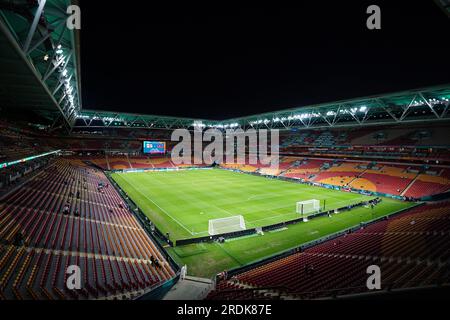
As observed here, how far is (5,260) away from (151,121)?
65.7 metres

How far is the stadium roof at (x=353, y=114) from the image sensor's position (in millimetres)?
32781

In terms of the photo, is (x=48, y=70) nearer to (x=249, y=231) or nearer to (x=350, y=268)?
(x=249, y=231)

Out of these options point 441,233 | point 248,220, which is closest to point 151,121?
point 248,220

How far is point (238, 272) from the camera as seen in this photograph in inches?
545

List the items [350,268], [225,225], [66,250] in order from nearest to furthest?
[350,268], [66,250], [225,225]

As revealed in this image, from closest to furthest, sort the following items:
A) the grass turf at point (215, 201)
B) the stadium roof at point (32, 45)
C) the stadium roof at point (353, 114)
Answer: the stadium roof at point (32, 45), the grass turf at point (215, 201), the stadium roof at point (353, 114)

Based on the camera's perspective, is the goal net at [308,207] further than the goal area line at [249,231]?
Yes

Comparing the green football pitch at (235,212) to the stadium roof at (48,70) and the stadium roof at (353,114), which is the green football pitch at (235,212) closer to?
the stadium roof at (48,70)

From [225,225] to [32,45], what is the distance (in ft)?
60.0

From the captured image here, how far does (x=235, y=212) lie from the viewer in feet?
86.1

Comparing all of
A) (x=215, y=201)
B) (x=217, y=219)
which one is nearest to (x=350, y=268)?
(x=217, y=219)

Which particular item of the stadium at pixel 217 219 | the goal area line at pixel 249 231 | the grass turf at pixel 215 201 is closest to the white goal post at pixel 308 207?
the stadium at pixel 217 219

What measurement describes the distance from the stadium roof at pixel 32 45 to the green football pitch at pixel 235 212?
14.1 m

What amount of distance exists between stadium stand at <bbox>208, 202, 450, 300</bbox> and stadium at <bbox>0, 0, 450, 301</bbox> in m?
0.08
